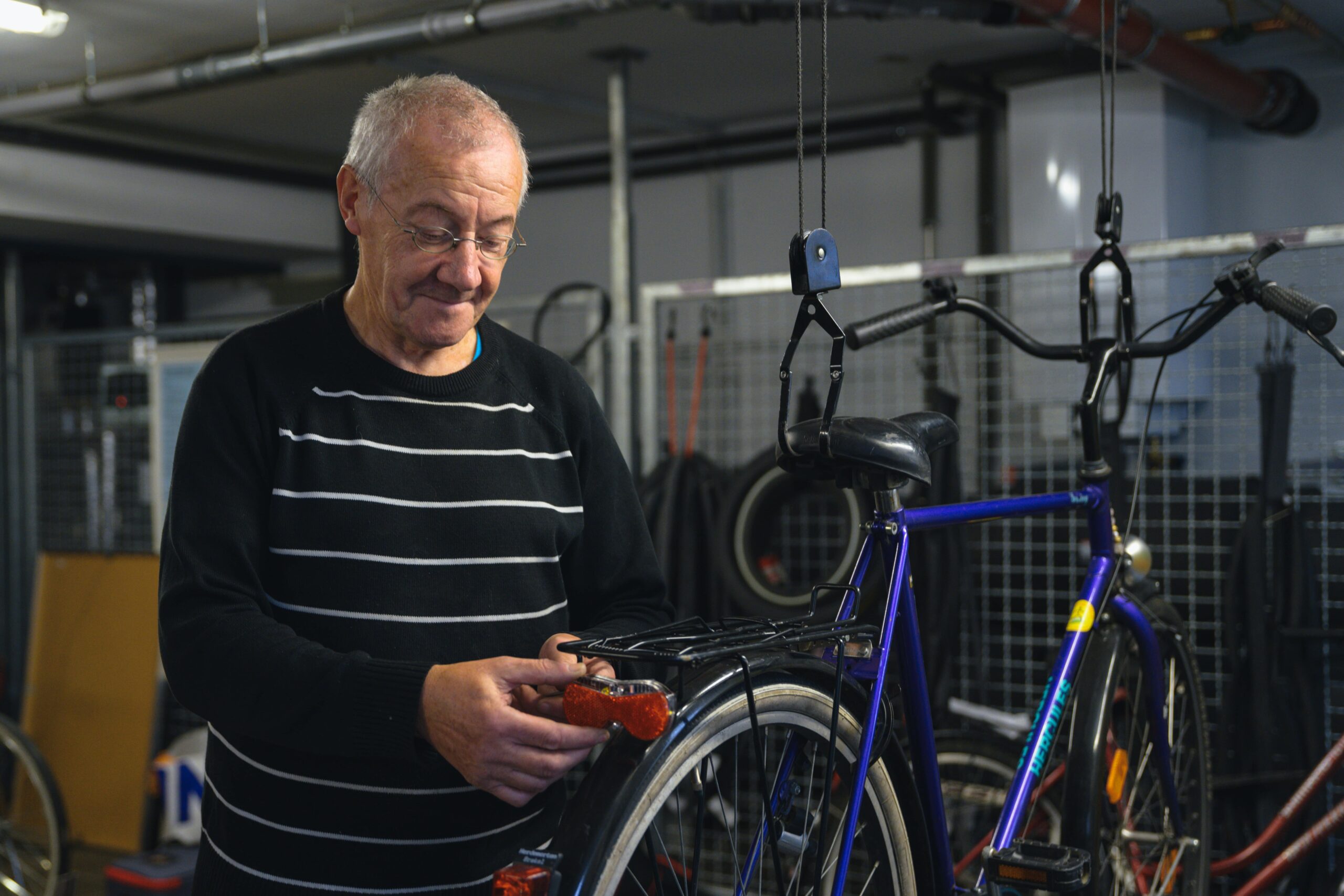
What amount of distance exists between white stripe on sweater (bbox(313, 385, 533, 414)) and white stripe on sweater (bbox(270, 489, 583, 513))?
11 cm

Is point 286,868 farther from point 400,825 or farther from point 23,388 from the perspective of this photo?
point 23,388

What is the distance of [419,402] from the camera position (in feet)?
4.60

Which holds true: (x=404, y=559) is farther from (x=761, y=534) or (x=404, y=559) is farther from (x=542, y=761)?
(x=761, y=534)

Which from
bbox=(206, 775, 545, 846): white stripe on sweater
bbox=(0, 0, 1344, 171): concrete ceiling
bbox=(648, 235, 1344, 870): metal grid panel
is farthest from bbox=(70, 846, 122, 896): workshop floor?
bbox=(206, 775, 545, 846): white stripe on sweater

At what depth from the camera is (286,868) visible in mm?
1337

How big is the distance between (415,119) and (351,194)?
0.42 feet

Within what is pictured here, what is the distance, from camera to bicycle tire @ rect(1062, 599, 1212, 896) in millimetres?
1647

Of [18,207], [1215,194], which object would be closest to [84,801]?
[18,207]

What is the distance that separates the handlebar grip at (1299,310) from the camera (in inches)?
63.8

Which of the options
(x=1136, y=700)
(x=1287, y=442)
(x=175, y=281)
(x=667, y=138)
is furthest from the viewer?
(x=175, y=281)

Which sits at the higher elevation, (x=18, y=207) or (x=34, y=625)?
(x=18, y=207)

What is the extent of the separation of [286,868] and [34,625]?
12.9ft

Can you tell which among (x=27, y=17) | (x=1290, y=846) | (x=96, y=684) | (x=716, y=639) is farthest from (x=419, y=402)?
(x=96, y=684)

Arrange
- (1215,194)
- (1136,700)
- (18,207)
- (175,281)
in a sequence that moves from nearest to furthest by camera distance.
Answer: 1. (1136,700)
2. (1215,194)
3. (18,207)
4. (175,281)
